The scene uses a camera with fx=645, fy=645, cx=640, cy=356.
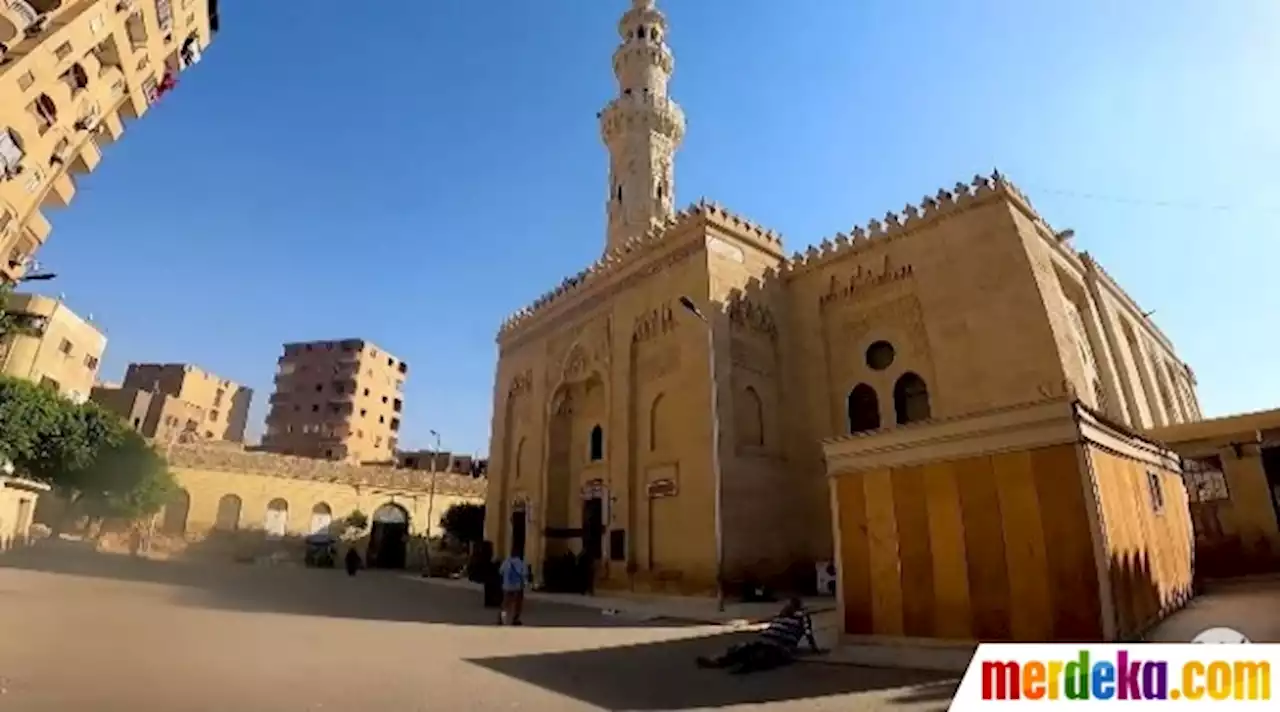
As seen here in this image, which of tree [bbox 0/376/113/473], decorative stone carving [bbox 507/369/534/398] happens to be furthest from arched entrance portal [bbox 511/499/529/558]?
tree [bbox 0/376/113/473]

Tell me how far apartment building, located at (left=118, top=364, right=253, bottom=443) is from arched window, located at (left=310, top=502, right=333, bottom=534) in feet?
87.3

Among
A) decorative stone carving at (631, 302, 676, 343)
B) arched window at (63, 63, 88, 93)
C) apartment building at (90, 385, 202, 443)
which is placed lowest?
decorative stone carving at (631, 302, 676, 343)

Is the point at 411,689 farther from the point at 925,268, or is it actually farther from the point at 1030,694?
the point at 925,268

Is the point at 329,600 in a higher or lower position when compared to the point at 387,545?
lower

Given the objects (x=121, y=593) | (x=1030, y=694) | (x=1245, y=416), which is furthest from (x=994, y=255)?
(x=121, y=593)

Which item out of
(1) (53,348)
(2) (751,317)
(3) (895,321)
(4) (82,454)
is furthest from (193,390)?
(3) (895,321)

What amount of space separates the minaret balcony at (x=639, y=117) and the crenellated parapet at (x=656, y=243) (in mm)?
8944

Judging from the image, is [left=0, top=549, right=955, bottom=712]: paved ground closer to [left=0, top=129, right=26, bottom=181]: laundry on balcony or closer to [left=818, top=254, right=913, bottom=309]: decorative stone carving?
[left=0, top=129, right=26, bottom=181]: laundry on balcony

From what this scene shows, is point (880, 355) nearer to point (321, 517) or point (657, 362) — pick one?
point (657, 362)

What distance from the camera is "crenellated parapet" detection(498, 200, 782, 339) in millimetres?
19953

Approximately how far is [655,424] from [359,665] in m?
13.0

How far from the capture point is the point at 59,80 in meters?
14.2

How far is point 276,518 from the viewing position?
37906 mm

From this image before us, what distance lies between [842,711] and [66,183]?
70.1 ft
